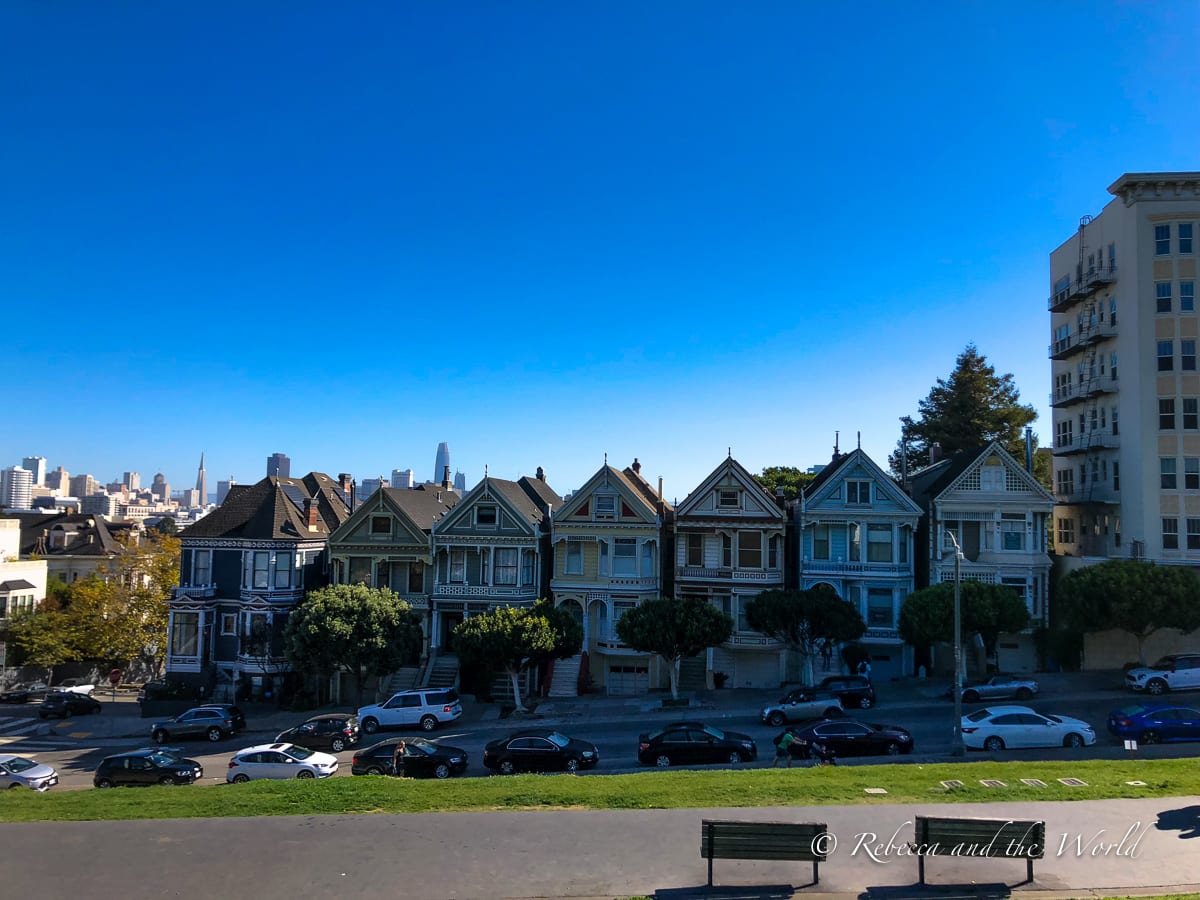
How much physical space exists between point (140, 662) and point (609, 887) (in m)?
54.8

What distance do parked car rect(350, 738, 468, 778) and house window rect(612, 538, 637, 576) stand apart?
18.4 meters

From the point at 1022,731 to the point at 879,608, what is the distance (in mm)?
15434

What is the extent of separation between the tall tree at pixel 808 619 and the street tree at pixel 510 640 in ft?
31.6

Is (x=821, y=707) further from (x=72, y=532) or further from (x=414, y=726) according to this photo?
(x=72, y=532)

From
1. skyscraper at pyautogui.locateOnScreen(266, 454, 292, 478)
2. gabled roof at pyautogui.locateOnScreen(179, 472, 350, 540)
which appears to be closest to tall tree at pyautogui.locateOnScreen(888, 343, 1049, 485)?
gabled roof at pyautogui.locateOnScreen(179, 472, 350, 540)

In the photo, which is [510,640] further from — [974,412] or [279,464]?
[279,464]

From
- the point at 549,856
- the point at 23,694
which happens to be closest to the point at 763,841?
the point at 549,856

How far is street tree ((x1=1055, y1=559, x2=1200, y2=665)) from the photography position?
36406 mm

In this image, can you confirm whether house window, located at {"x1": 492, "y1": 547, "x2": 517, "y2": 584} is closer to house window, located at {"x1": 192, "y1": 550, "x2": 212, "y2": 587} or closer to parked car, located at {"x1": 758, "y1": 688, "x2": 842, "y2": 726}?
house window, located at {"x1": 192, "y1": 550, "x2": 212, "y2": 587}

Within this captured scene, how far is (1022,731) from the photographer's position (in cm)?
2670

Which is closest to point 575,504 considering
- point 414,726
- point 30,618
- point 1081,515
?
point 414,726

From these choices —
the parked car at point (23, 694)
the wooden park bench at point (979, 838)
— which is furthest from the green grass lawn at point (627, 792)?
the parked car at point (23, 694)

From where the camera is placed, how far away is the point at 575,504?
1762 inches

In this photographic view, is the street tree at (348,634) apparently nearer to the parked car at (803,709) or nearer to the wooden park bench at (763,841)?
the parked car at (803,709)
